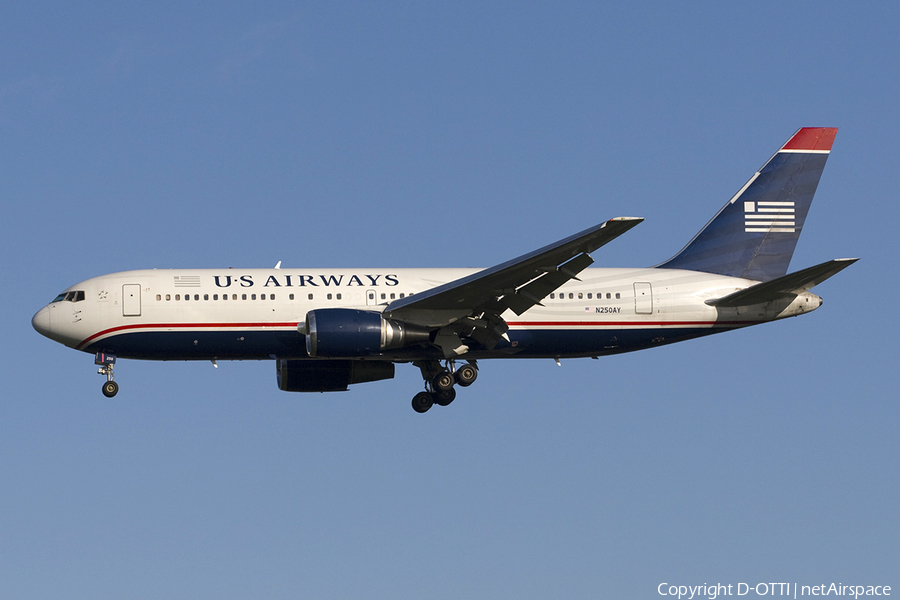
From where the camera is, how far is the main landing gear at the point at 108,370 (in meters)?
36.4

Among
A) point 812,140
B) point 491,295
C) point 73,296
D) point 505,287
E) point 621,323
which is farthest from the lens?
point 812,140

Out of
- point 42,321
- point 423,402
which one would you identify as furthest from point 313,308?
point 42,321

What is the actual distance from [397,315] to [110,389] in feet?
34.0

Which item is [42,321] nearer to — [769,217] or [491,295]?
[491,295]

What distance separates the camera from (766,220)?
39844mm

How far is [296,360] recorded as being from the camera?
38.2 meters

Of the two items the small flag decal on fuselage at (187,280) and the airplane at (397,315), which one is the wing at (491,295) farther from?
the small flag decal on fuselage at (187,280)

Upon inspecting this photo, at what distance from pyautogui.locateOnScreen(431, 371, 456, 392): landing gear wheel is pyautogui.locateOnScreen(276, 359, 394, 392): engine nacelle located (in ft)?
8.79

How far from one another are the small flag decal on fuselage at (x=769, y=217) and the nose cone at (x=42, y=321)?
24099mm

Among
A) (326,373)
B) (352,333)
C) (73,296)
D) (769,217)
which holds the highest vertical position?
(769,217)

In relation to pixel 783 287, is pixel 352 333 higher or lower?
lower

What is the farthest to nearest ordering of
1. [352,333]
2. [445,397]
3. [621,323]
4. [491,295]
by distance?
[445,397] → [621,323] → [491,295] → [352,333]

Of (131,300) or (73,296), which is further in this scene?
(73,296)

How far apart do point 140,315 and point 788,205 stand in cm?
2291
